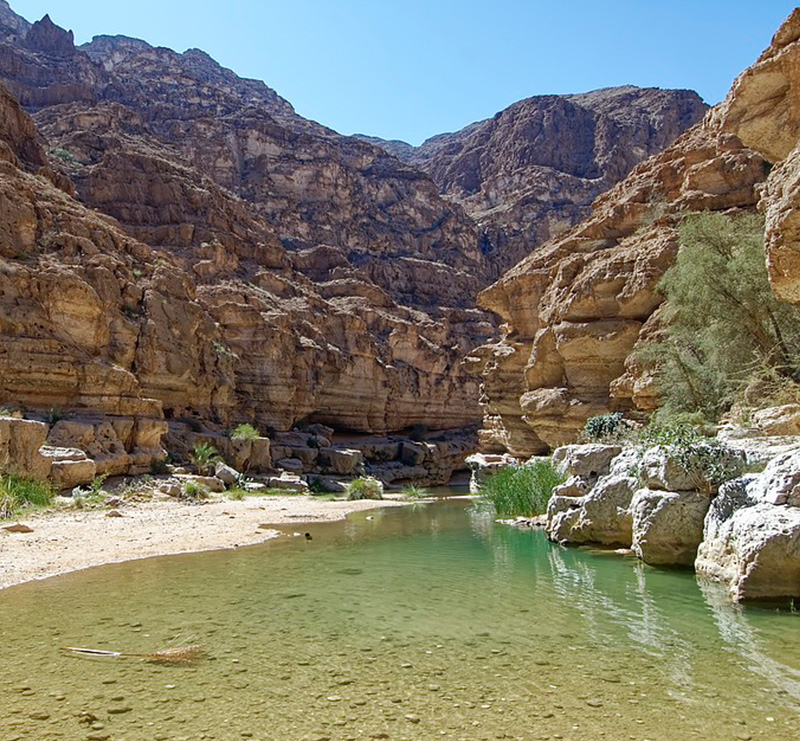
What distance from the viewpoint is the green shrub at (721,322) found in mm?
17828

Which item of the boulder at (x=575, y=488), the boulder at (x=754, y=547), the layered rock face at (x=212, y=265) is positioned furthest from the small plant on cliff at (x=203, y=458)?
the boulder at (x=754, y=547)

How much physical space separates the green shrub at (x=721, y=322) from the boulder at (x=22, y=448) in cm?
2041

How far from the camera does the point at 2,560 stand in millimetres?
11117

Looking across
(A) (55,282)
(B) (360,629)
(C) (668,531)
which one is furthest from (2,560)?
(A) (55,282)

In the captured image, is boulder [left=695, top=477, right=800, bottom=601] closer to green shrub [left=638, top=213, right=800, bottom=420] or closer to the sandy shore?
green shrub [left=638, top=213, right=800, bottom=420]

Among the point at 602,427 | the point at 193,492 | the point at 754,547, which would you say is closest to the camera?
the point at 754,547

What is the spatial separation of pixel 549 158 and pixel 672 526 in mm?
111222

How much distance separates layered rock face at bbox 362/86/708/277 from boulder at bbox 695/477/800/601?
87481 mm

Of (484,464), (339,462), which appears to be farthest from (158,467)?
(484,464)

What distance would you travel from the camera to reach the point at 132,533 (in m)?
15.4

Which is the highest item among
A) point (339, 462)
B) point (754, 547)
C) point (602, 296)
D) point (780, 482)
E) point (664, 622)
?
point (602, 296)

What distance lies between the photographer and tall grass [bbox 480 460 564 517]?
18.8 metres

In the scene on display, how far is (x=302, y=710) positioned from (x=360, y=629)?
241cm

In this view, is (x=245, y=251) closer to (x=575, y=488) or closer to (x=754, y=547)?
→ (x=575, y=488)
